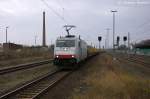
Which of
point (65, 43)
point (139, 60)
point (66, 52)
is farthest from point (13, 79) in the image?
point (139, 60)

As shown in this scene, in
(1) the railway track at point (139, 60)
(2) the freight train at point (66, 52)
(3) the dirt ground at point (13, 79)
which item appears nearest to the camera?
(3) the dirt ground at point (13, 79)

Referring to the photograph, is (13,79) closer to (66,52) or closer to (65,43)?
(66,52)

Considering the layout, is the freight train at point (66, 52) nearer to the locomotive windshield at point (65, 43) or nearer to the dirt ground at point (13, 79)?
the locomotive windshield at point (65, 43)

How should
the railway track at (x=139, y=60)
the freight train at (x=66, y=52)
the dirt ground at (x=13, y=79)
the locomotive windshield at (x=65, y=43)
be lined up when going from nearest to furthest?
the dirt ground at (x=13, y=79), the freight train at (x=66, y=52), the locomotive windshield at (x=65, y=43), the railway track at (x=139, y=60)

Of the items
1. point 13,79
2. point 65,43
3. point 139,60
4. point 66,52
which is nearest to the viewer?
point 13,79

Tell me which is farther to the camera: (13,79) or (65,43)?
(65,43)

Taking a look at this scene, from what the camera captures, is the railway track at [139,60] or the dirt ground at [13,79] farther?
the railway track at [139,60]

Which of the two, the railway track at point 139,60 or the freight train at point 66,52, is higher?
the freight train at point 66,52

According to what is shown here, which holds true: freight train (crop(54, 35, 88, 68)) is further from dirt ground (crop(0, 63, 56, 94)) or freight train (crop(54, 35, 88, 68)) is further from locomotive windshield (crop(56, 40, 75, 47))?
dirt ground (crop(0, 63, 56, 94))

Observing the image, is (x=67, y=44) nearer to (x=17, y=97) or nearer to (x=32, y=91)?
(x=32, y=91)

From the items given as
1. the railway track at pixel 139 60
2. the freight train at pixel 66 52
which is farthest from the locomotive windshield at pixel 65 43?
the railway track at pixel 139 60

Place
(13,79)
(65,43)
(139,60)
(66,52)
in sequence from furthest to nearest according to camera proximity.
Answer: (139,60) < (65,43) < (66,52) < (13,79)

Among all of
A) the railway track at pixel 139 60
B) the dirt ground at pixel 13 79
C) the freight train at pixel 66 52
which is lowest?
the dirt ground at pixel 13 79

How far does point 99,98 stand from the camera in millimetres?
9945
